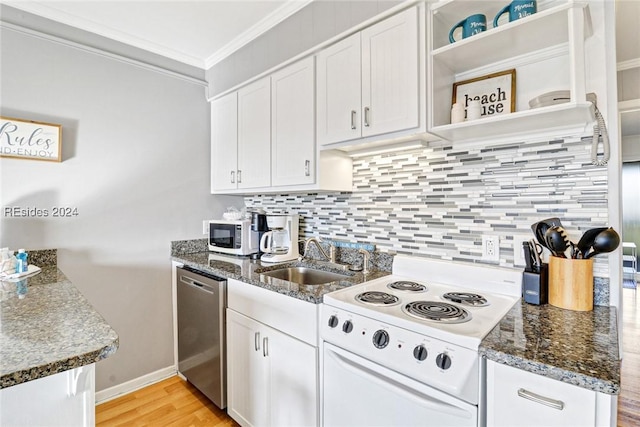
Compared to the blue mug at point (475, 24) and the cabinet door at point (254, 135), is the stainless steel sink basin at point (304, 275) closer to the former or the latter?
the cabinet door at point (254, 135)

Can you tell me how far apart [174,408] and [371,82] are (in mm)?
2275

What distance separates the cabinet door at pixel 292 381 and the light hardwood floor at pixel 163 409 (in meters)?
0.56

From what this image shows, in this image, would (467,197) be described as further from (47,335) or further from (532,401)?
(47,335)

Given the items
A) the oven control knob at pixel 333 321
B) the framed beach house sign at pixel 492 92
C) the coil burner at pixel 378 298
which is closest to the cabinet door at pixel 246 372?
the oven control knob at pixel 333 321

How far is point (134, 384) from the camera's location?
87.1 inches

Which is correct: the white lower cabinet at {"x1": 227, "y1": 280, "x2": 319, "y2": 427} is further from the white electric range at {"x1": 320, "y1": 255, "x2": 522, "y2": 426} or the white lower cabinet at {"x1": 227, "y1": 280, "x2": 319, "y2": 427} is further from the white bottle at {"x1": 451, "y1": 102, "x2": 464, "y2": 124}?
the white bottle at {"x1": 451, "y1": 102, "x2": 464, "y2": 124}

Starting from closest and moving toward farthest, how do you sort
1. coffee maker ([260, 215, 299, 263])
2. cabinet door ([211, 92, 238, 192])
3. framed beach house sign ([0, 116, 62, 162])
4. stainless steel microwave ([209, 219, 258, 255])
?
framed beach house sign ([0, 116, 62, 162]) < coffee maker ([260, 215, 299, 263]) < stainless steel microwave ([209, 219, 258, 255]) < cabinet door ([211, 92, 238, 192])

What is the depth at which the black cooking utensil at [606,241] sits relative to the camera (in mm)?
1059

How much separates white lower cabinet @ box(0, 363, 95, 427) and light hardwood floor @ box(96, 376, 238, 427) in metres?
1.23

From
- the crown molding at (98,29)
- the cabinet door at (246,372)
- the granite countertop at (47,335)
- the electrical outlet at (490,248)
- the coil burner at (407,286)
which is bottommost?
the cabinet door at (246,372)

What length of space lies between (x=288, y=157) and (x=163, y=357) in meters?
1.78

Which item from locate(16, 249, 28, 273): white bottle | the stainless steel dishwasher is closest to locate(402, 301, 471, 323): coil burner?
the stainless steel dishwasher

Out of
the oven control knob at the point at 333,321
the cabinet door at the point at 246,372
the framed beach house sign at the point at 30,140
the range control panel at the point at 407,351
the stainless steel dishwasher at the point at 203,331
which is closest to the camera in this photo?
the range control panel at the point at 407,351

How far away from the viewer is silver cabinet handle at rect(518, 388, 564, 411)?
0.78 metres
